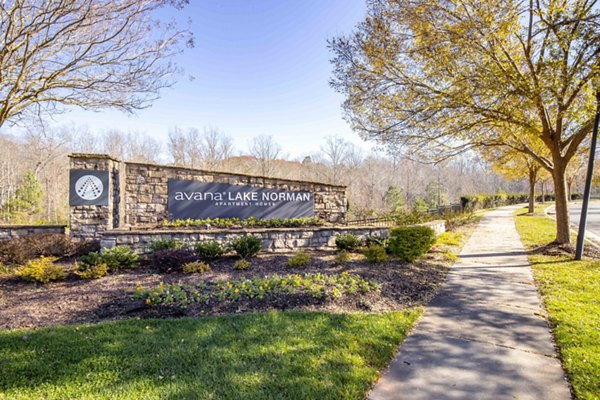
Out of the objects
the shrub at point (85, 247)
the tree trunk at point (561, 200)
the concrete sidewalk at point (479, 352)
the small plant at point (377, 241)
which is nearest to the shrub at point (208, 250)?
the shrub at point (85, 247)

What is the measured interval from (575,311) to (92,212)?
10574 millimetres

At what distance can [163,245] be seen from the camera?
6.94m

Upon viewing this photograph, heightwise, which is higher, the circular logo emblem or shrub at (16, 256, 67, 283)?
the circular logo emblem

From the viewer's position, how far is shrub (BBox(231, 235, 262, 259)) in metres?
6.92

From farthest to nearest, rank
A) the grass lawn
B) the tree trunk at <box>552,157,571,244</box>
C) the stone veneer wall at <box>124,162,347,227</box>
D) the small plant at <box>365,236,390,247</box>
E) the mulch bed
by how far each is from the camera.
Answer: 1. the stone veneer wall at <box>124,162,347,227</box>
2. the tree trunk at <box>552,157,571,244</box>
3. the small plant at <box>365,236,390,247</box>
4. the mulch bed
5. the grass lawn

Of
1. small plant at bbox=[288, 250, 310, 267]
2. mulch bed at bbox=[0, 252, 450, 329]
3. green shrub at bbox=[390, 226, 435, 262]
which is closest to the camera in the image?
mulch bed at bbox=[0, 252, 450, 329]

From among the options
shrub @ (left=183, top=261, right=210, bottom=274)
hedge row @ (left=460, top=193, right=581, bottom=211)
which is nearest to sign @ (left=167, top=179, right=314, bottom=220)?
shrub @ (left=183, top=261, right=210, bottom=274)

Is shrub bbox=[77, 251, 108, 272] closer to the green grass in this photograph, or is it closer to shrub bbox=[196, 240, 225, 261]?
shrub bbox=[196, 240, 225, 261]

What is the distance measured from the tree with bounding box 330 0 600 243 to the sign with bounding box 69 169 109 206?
7.09m

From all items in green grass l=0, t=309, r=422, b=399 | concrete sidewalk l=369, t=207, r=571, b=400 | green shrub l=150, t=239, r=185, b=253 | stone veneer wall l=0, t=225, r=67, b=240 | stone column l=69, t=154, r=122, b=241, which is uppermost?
stone column l=69, t=154, r=122, b=241

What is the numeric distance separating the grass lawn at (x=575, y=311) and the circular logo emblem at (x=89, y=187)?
10.2 metres

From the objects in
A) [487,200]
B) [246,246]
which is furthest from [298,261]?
[487,200]

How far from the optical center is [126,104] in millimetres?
8727

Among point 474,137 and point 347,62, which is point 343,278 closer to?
point 347,62
